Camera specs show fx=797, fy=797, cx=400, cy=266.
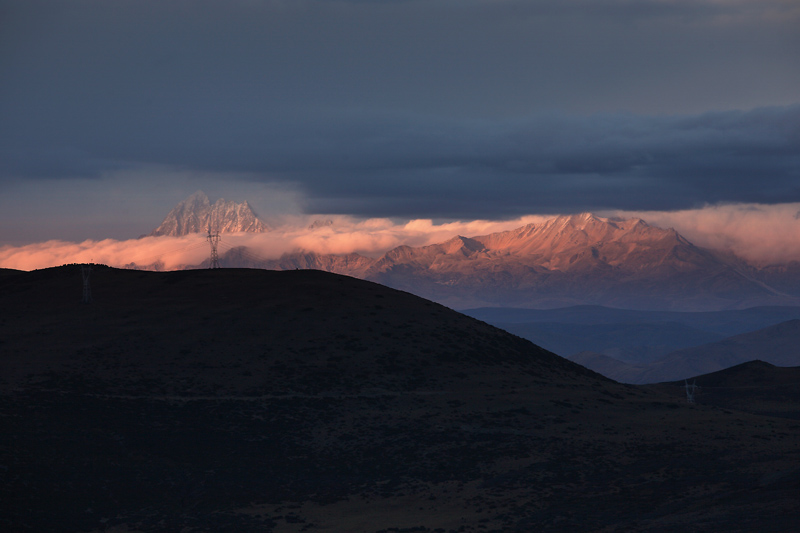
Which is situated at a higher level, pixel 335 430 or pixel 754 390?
pixel 335 430

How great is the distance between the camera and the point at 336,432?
237 ft

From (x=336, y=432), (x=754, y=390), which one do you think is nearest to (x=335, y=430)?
(x=336, y=432)

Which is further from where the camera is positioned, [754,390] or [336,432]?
[754,390]

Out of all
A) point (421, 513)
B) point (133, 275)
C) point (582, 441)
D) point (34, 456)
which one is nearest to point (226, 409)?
point (34, 456)

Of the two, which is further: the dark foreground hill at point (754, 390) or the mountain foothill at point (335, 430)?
the dark foreground hill at point (754, 390)

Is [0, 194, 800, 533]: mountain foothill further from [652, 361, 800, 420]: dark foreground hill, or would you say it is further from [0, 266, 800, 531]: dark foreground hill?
[652, 361, 800, 420]: dark foreground hill

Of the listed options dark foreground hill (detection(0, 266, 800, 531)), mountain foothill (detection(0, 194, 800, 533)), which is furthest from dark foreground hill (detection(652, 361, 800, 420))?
dark foreground hill (detection(0, 266, 800, 531))

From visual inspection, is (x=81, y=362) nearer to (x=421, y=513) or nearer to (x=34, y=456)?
(x=34, y=456)

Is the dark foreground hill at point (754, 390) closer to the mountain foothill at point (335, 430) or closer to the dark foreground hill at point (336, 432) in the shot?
the mountain foothill at point (335, 430)

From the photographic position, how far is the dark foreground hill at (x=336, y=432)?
52719 millimetres

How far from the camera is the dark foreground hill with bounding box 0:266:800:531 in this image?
5272cm

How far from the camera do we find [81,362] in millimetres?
84500

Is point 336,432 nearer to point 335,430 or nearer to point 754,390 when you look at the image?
point 335,430

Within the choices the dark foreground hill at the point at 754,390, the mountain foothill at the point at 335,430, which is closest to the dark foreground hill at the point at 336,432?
the mountain foothill at the point at 335,430
